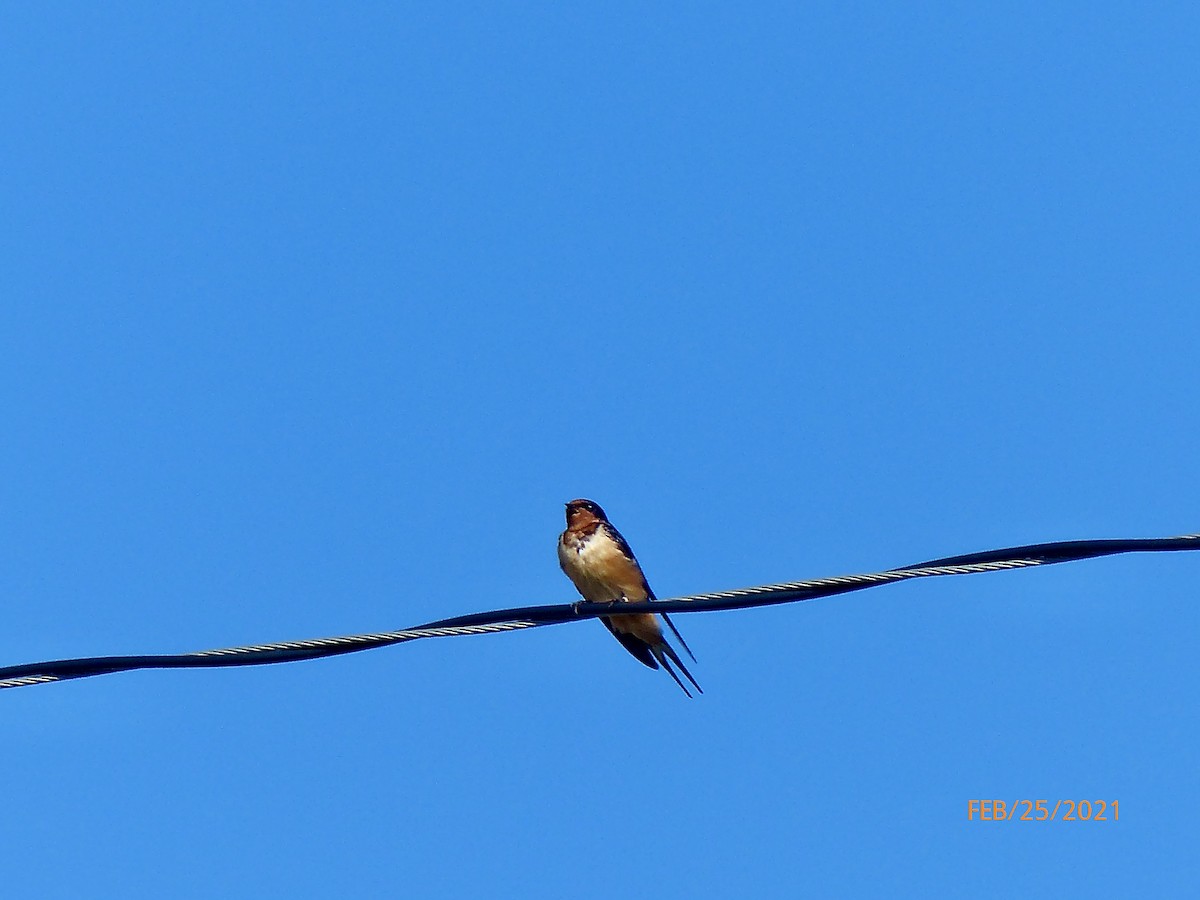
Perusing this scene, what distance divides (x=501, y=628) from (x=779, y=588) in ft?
3.12

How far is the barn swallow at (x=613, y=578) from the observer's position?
9.74 m

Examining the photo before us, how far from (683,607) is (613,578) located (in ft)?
14.7

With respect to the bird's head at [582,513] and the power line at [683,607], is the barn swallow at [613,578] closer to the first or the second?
the bird's head at [582,513]

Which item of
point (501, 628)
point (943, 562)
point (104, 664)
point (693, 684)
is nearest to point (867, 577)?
point (943, 562)

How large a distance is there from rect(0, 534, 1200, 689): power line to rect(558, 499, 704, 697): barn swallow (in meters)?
4.38

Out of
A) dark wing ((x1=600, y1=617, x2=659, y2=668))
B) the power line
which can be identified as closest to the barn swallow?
dark wing ((x1=600, y1=617, x2=659, y2=668))

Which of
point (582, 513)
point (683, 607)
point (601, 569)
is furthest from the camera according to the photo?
point (582, 513)

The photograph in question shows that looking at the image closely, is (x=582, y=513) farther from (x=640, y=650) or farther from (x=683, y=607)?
(x=683, y=607)

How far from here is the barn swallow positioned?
9.74m

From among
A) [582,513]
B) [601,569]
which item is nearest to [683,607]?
[601,569]

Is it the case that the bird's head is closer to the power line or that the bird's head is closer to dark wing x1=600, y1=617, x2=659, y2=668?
dark wing x1=600, y1=617, x2=659, y2=668

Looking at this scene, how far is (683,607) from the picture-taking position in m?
5.28

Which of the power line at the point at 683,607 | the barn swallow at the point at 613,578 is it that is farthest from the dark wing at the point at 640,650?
the power line at the point at 683,607

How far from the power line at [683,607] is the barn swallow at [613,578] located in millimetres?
4377
